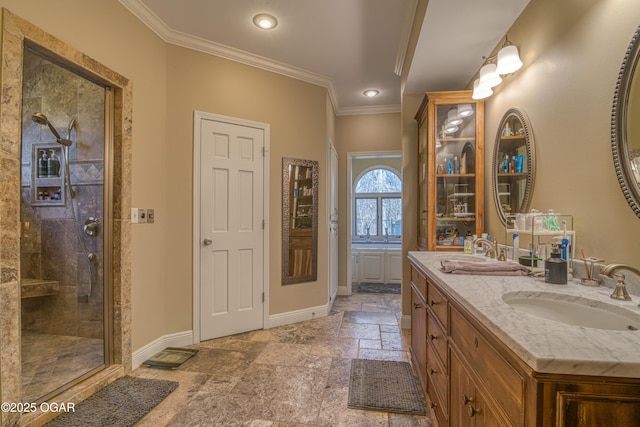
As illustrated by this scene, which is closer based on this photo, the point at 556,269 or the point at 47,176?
the point at 556,269

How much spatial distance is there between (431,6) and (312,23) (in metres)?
1.09

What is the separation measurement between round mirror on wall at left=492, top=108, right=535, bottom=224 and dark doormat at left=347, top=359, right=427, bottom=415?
137 centimetres

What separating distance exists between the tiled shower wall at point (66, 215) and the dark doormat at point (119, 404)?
51cm

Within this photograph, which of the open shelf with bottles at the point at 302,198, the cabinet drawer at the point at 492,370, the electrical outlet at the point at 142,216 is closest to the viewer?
the cabinet drawer at the point at 492,370

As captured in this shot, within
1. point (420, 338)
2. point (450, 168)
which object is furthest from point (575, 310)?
point (450, 168)

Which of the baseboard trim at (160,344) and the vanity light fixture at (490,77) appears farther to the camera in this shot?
the baseboard trim at (160,344)

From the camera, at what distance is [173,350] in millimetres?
2527

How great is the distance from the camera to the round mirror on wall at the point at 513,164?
1.79 meters

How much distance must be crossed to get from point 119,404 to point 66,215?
5.54 ft

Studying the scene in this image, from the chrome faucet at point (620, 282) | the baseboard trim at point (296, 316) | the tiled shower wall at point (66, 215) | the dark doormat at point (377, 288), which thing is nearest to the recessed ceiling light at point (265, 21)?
the tiled shower wall at point (66, 215)

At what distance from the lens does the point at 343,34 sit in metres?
2.61

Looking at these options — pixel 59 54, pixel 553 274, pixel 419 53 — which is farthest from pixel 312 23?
pixel 553 274

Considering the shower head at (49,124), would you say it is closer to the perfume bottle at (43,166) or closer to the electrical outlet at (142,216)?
the perfume bottle at (43,166)

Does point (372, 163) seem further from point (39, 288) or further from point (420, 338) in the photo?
point (39, 288)
